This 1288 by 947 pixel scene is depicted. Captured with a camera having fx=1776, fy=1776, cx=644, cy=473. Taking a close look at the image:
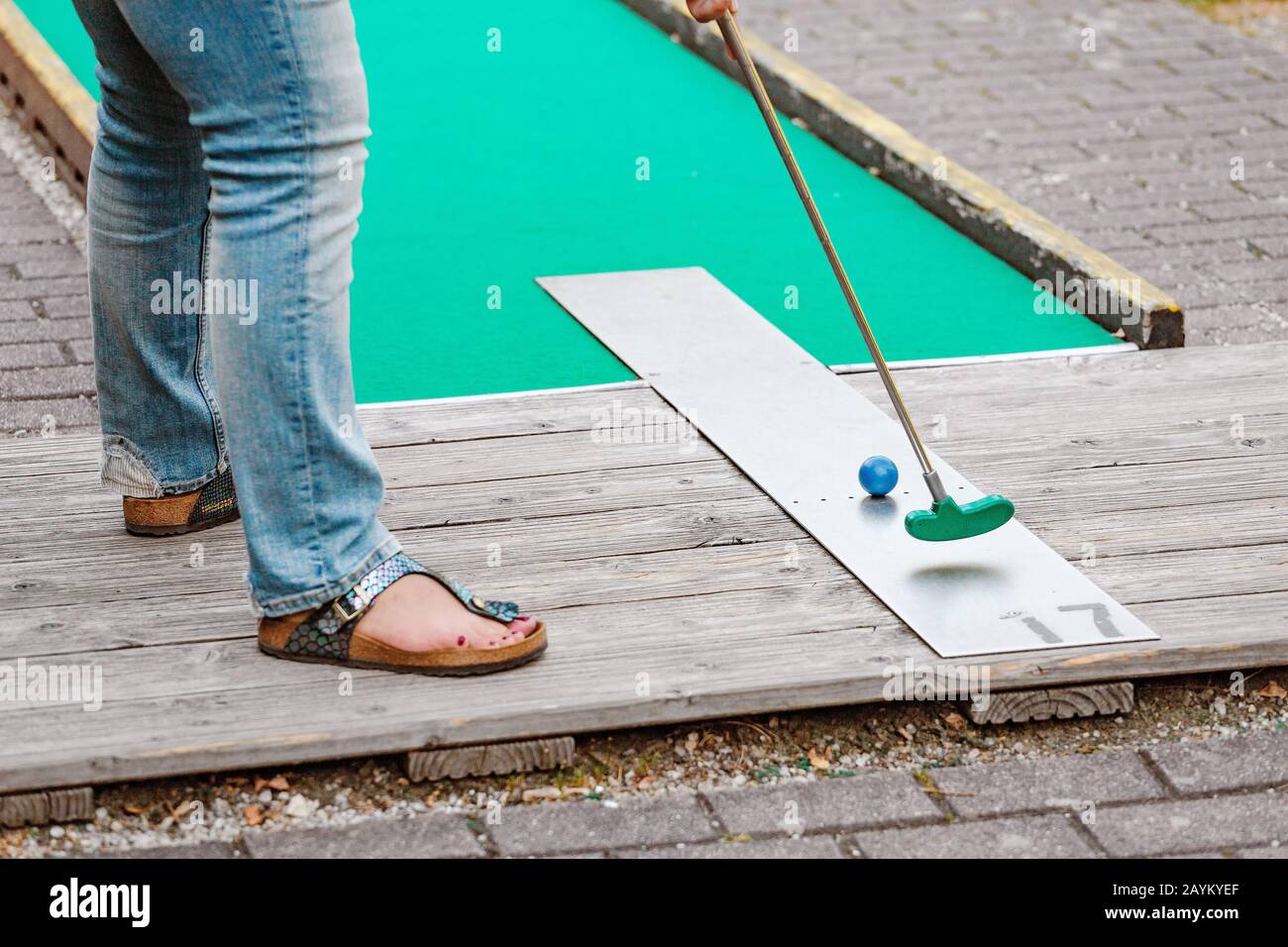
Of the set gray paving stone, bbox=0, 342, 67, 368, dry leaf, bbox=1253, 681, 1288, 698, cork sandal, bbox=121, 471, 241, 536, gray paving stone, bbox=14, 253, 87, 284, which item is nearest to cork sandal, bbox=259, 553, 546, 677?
cork sandal, bbox=121, 471, 241, 536

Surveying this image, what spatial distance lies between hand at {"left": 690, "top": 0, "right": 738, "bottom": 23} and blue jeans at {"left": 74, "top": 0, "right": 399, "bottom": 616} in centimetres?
62

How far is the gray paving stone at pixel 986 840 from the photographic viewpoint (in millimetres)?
2387

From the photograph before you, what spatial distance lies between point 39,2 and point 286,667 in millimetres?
5509

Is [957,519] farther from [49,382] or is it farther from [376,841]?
[49,382]

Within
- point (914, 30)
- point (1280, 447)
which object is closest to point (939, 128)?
point (914, 30)

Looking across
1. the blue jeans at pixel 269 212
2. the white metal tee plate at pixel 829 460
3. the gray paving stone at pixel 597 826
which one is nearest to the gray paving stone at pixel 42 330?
the white metal tee plate at pixel 829 460

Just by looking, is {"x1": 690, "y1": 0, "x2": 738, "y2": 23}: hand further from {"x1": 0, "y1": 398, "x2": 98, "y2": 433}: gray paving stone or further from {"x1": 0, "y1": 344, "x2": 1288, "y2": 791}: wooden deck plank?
{"x1": 0, "y1": 398, "x2": 98, "y2": 433}: gray paving stone

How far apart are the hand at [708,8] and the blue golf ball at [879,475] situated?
860 millimetres

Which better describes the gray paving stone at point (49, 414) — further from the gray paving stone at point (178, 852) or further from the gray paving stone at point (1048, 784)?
the gray paving stone at point (1048, 784)

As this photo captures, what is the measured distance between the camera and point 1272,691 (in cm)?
279

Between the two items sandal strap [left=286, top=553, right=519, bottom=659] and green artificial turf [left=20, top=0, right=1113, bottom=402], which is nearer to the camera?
sandal strap [left=286, top=553, right=519, bottom=659]

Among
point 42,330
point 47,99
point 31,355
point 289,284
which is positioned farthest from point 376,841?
point 47,99

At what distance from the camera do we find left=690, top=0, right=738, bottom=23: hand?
2.82 m
